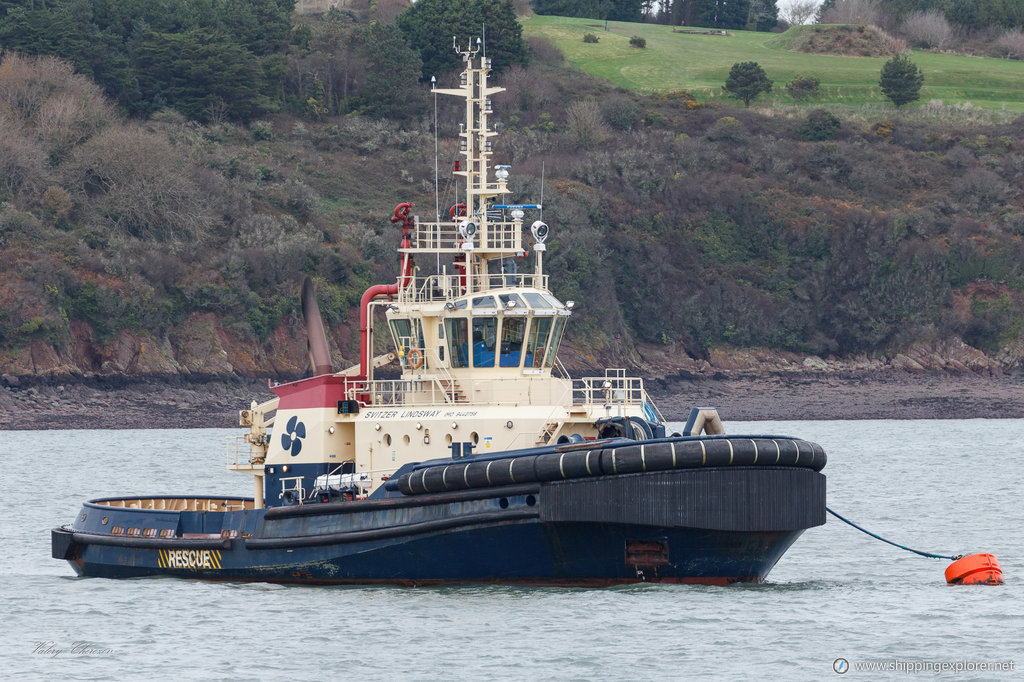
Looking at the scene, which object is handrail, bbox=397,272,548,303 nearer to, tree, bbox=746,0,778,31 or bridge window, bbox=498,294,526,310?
bridge window, bbox=498,294,526,310

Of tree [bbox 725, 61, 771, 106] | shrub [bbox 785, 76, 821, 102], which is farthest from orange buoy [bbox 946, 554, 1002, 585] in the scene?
shrub [bbox 785, 76, 821, 102]

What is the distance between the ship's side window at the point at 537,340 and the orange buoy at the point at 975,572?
6928mm

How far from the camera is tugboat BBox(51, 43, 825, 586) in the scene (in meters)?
19.9

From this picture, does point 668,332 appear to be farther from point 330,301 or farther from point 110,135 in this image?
point 110,135

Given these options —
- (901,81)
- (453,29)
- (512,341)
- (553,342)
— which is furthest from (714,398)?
(512,341)

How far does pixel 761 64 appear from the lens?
116m

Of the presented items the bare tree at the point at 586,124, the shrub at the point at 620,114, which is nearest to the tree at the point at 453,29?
the bare tree at the point at 586,124

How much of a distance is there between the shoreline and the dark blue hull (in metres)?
44.5

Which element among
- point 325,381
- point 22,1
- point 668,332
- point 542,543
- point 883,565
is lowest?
point 668,332

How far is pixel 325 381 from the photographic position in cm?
2327

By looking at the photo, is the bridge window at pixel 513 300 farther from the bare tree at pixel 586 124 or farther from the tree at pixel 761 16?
the tree at pixel 761 16

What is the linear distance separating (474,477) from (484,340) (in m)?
3.21

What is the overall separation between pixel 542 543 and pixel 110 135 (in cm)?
6657

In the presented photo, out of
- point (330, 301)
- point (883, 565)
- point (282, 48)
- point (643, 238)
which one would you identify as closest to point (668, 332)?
point (643, 238)
